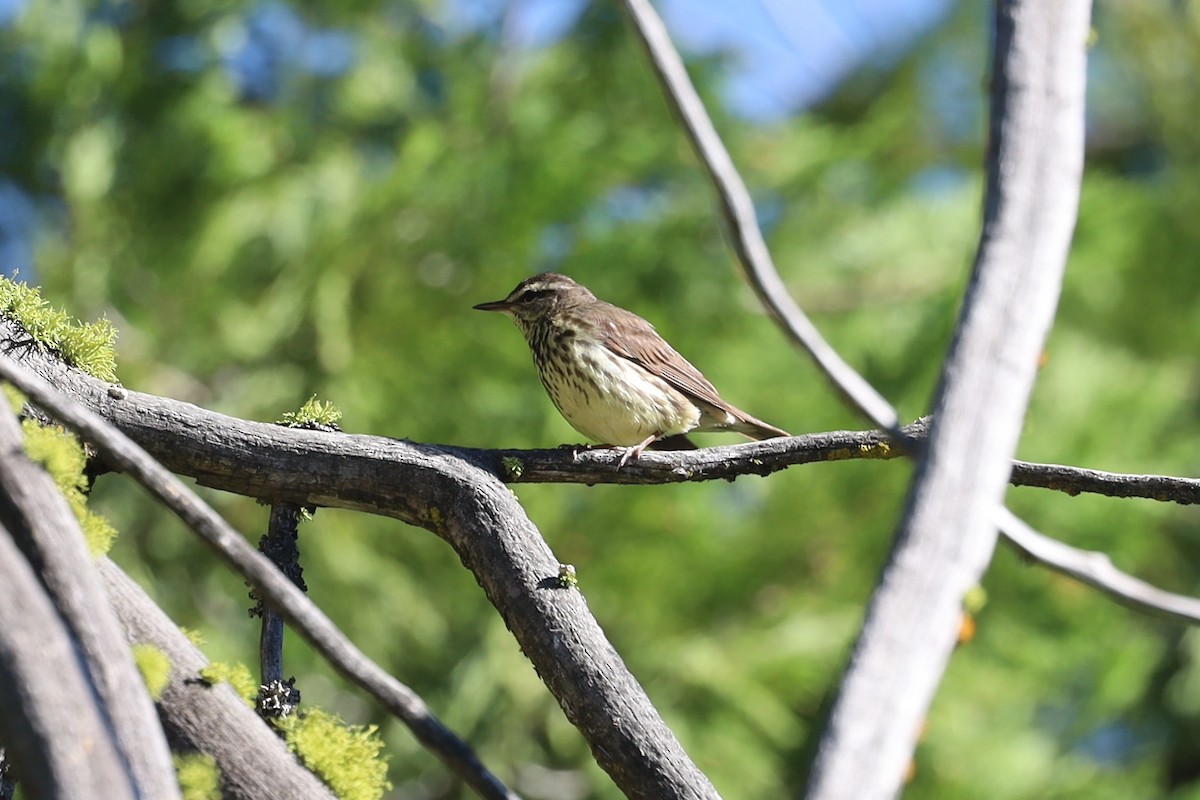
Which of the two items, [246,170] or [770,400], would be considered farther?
[770,400]

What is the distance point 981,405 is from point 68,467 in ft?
4.93

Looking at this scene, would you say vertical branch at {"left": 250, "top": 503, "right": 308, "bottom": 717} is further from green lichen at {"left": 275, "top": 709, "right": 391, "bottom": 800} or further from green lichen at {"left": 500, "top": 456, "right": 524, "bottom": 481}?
green lichen at {"left": 500, "top": 456, "right": 524, "bottom": 481}

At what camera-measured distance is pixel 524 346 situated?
26.9ft

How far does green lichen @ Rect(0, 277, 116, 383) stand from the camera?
2963mm

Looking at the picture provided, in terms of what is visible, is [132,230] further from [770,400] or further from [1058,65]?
[1058,65]

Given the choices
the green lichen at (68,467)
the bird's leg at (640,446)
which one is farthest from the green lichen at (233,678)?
the bird's leg at (640,446)

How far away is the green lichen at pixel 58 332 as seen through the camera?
2963 millimetres

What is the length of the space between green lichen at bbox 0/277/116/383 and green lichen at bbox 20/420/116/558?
1.72 ft

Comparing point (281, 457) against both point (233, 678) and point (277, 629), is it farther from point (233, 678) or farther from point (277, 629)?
point (233, 678)

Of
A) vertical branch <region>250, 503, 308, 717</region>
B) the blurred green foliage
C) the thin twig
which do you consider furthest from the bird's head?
the thin twig

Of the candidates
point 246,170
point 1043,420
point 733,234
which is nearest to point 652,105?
point 246,170

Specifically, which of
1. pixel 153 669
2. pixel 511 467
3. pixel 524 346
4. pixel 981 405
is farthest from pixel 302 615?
pixel 524 346

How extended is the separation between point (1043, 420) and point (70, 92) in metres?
6.43

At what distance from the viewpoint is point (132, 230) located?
793 centimetres
